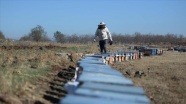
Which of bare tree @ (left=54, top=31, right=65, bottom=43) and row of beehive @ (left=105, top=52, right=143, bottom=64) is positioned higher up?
bare tree @ (left=54, top=31, right=65, bottom=43)

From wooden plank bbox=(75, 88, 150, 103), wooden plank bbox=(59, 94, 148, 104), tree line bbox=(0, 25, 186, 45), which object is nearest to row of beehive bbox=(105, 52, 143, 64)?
wooden plank bbox=(75, 88, 150, 103)

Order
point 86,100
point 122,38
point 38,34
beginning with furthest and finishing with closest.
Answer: point 122,38 < point 38,34 < point 86,100

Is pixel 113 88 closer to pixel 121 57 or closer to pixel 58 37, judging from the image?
pixel 121 57

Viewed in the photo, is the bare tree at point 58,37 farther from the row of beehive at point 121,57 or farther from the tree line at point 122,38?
the row of beehive at point 121,57

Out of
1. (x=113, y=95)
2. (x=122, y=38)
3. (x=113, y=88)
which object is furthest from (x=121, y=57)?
(x=122, y=38)

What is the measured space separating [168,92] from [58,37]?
6330cm

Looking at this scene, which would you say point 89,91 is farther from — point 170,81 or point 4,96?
point 170,81

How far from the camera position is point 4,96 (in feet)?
19.0

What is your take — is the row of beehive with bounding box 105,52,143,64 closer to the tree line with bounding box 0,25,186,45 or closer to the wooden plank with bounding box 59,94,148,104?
the wooden plank with bounding box 59,94,148,104

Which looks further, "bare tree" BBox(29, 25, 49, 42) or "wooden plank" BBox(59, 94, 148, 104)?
"bare tree" BBox(29, 25, 49, 42)

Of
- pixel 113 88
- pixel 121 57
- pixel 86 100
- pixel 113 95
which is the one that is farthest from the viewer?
pixel 121 57

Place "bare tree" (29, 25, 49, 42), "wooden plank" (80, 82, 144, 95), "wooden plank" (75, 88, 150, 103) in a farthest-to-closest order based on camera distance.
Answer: "bare tree" (29, 25, 49, 42)
"wooden plank" (80, 82, 144, 95)
"wooden plank" (75, 88, 150, 103)

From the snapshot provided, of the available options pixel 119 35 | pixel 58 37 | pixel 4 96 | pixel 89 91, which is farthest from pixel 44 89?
pixel 119 35

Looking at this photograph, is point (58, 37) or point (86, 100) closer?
point (86, 100)
